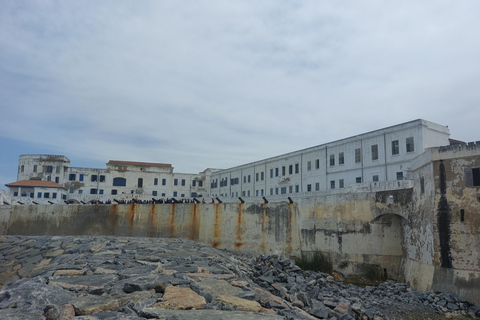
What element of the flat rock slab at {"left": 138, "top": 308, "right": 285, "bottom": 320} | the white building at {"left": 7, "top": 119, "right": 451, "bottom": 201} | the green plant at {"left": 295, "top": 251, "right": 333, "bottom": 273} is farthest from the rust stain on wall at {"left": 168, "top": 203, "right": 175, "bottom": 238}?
the flat rock slab at {"left": 138, "top": 308, "right": 285, "bottom": 320}

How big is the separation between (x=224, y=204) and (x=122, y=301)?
1273 cm

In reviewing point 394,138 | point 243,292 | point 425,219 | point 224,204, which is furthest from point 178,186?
point 243,292

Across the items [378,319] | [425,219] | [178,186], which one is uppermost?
[178,186]

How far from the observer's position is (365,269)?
17406mm

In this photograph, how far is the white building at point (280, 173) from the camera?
29484 mm

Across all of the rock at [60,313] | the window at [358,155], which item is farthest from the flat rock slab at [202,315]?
the window at [358,155]

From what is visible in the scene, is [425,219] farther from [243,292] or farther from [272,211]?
[243,292]

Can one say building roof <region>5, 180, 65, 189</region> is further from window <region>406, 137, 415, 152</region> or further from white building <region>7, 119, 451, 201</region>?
window <region>406, 137, 415, 152</region>

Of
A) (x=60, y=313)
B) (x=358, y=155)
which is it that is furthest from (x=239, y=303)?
(x=358, y=155)

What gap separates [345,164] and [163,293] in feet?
103

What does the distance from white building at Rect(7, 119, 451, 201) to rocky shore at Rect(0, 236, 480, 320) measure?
38.0ft

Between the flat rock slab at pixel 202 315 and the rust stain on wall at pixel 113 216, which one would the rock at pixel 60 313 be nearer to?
the flat rock slab at pixel 202 315

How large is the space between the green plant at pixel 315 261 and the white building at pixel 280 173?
19.7ft

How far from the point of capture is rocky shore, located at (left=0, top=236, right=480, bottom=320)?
5.32 m
